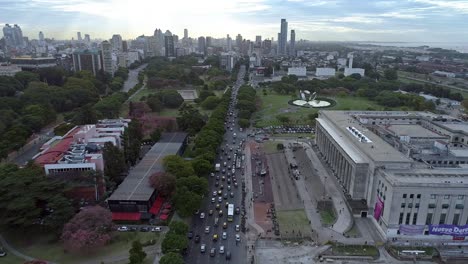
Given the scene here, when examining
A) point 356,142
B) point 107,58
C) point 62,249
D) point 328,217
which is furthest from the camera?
point 107,58

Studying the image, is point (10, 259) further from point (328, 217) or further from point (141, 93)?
point (141, 93)

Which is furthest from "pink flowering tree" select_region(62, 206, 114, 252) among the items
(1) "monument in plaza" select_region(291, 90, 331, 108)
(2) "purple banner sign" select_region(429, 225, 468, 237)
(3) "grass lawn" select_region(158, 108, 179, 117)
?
(1) "monument in plaza" select_region(291, 90, 331, 108)

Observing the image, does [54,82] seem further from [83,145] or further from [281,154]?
[281,154]

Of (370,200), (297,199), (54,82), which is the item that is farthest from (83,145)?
(54,82)

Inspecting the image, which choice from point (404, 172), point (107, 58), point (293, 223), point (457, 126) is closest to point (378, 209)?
point (404, 172)

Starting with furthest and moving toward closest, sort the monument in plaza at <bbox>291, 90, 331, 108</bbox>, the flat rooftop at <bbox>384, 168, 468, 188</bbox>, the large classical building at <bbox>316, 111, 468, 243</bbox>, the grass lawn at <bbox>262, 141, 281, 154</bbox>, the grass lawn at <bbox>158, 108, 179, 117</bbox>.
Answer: the monument in plaza at <bbox>291, 90, 331, 108</bbox> → the grass lawn at <bbox>158, 108, 179, 117</bbox> → the grass lawn at <bbox>262, 141, 281, 154</bbox> → the large classical building at <bbox>316, 111, 468, 243</bbox> → the flat rooftop at <bbox>384, 168, 468, 188</bbox>

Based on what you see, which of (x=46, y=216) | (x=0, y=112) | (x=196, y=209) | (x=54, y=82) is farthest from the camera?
(x=54, y=82)

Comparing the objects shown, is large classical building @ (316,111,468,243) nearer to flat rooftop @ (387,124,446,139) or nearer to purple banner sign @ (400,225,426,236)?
flat rooftop @ (387,124,446,139)
